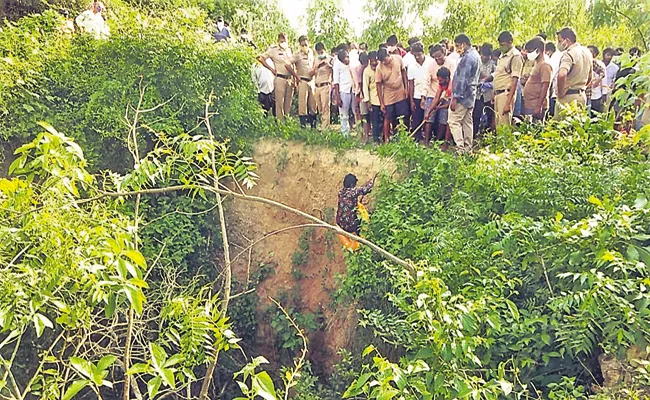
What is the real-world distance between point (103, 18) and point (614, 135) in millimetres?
7478

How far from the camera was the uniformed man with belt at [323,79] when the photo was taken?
32.4 ft

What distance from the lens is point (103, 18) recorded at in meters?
9.88

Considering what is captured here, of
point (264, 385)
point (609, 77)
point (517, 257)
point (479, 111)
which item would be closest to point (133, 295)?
point (264, 385)

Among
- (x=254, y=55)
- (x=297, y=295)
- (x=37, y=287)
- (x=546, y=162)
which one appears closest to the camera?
(x=37, y=287)

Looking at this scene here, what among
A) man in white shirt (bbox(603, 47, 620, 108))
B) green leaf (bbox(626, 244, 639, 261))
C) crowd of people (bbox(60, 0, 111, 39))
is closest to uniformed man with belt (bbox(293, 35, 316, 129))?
crowd of people (bbox(60, 0, 111, 39))

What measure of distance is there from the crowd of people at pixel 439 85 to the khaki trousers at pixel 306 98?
0.02m

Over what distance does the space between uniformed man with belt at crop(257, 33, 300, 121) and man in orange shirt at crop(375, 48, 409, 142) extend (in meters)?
1.88

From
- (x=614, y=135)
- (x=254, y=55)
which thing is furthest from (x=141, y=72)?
(x=614, y=135)

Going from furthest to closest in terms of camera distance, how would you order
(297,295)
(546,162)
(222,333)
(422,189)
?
(297,295), (422,189), (546,162), (222,333)

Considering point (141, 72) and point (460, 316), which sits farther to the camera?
point (141, 72)

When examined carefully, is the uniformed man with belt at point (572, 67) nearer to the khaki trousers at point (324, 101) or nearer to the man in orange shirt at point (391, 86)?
the man in orange shirt at point (391, 86)

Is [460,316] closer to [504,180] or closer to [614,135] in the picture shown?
[504,180]

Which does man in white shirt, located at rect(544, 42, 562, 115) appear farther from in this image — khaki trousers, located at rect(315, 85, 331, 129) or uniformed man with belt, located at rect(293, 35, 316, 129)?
uniformed man with belt, located at rect(293, 35, 316, 129)

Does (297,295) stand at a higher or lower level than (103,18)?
lower
